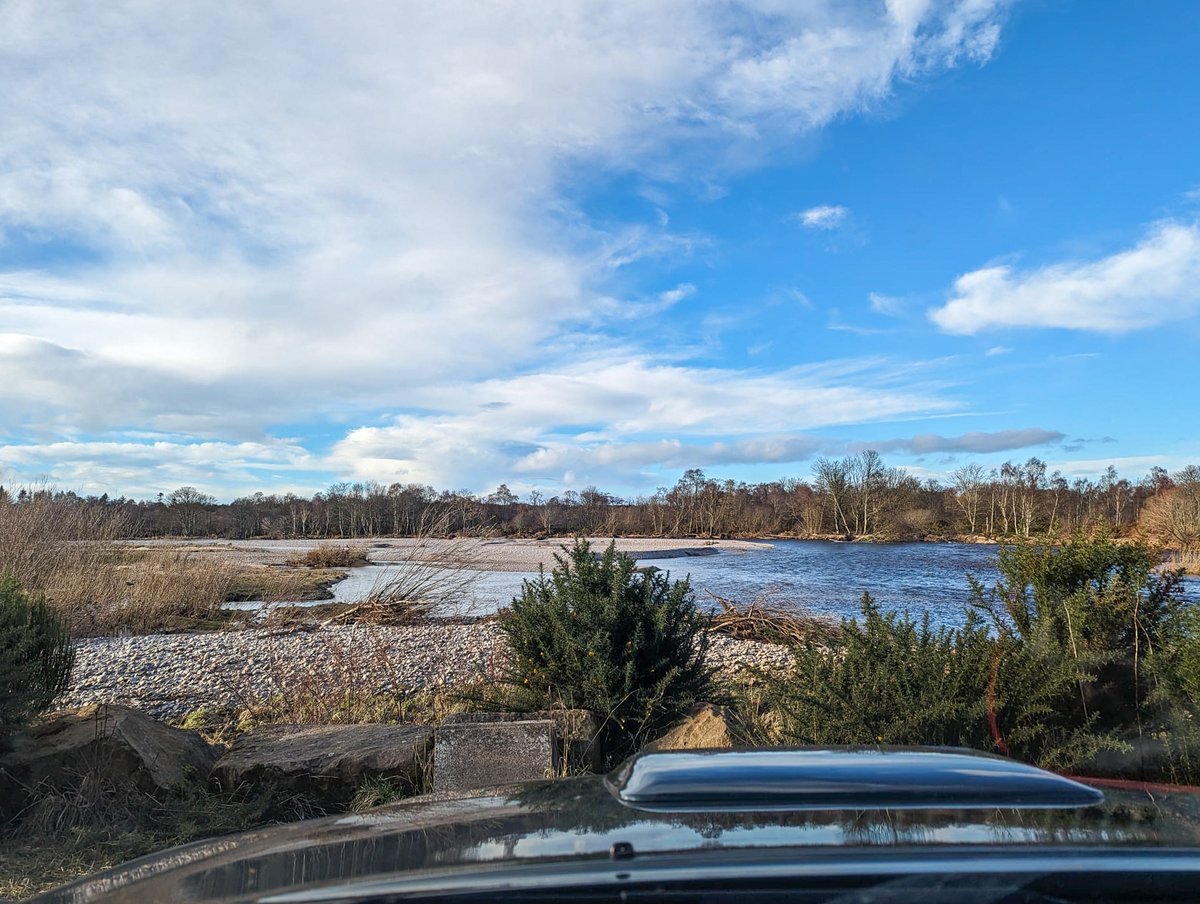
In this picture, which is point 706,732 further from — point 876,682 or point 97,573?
point 97,573

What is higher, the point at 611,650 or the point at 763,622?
the point at 611,650

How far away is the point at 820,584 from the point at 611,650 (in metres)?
21.4

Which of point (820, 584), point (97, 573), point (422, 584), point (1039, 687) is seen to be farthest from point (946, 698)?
point (820, 584)

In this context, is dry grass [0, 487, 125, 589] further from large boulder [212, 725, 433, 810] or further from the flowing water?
large boulder [212, 725, 433, 810]

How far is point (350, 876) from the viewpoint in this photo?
1493mm

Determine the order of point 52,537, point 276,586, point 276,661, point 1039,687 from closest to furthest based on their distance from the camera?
point 1039,687 → point 276,661 → point 52,537 → point 276,586

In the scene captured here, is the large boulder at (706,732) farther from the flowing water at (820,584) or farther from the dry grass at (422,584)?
the flowing water at (820,584)

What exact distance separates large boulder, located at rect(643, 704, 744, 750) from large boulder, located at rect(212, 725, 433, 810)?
5.19ft

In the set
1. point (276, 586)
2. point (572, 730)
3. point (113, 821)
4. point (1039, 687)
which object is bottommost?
point (113, 821)

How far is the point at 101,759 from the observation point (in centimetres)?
525

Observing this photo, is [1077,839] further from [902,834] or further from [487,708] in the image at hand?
[487,708]

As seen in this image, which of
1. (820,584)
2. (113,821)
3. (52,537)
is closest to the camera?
(113,821)

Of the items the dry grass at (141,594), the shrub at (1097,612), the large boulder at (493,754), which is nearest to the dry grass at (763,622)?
the shrub at (1097,612)

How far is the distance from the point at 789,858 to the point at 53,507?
18669 millimetres
